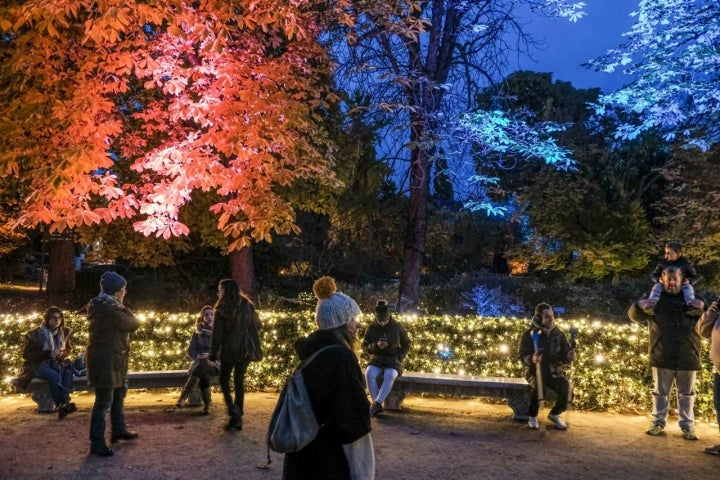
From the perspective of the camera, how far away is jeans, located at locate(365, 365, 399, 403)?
25.5 feet

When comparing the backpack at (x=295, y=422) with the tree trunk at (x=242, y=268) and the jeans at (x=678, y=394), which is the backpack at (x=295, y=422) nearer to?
the jeans at (x=678, y=394)

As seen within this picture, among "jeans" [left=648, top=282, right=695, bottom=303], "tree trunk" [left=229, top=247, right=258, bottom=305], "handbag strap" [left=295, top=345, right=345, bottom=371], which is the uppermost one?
"tree trunk" [left=229, top=247, right=258, bottom=305]

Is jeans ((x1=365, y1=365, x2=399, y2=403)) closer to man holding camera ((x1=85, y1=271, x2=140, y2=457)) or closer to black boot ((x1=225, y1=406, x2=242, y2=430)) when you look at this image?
black boot ((x1=225, y1=406, x2=242, y2=430))

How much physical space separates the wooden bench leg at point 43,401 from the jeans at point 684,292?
7.63 meters

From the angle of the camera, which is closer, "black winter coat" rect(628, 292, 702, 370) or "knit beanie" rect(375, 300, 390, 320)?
"black winter coat" rect(628, 292, 702, 370)

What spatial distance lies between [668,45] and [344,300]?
11849 millimetres

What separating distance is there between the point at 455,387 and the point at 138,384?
440 centimetres

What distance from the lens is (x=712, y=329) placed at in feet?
21.0

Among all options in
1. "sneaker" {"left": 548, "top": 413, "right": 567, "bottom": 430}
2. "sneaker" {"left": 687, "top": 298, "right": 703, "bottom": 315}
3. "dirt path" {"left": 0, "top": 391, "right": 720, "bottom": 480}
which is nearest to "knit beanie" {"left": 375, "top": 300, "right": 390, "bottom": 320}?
"dirt path" {"left": 0, "top": 391, "right": 720, "bottom": 480}

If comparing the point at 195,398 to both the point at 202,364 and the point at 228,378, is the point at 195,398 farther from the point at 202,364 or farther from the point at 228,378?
the point at 228,378

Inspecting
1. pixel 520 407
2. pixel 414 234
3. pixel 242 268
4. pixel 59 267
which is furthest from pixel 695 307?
pixel 59 267

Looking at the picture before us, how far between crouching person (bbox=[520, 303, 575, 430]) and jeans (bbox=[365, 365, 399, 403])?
66.6 inches

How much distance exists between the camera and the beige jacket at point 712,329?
6261 millimetres

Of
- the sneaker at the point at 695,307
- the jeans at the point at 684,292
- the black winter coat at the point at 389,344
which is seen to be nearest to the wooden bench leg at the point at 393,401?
the black winter coat at the point at 389,344
